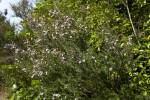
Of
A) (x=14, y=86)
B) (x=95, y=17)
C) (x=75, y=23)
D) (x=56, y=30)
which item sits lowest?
(x=14, y=86)

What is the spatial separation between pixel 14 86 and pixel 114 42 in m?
2.73

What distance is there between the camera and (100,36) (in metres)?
2.21

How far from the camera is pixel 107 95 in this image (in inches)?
70.9

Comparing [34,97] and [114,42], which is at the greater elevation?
[114,42]

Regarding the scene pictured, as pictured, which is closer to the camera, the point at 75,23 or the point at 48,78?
the point at 48,78

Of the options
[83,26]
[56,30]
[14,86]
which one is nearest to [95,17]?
[83,26]

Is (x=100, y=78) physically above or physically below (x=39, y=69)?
below

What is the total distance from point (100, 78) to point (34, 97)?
1759 mm

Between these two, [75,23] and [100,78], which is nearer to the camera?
[100,78]

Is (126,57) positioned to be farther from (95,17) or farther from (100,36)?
(95,17)

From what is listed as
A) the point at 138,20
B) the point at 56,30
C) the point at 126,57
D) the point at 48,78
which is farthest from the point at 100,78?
the point at 138,20

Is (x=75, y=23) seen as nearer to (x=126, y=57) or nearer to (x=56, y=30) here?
(x=56, y=30)

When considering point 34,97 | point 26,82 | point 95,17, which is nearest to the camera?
point 95,17

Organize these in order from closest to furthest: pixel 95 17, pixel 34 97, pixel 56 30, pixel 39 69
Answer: pixel 39 69 < pixel 56 30 < pixel 95 17 < pixel 34 97
